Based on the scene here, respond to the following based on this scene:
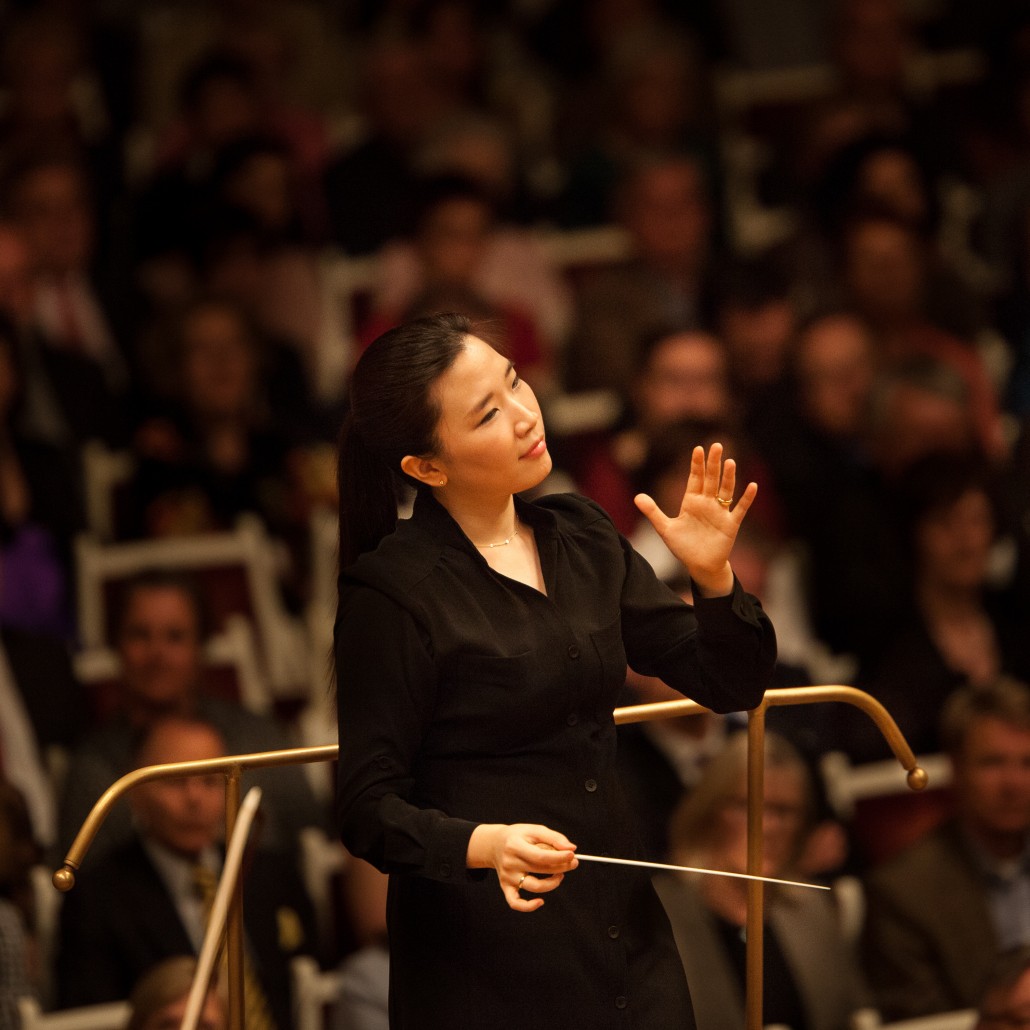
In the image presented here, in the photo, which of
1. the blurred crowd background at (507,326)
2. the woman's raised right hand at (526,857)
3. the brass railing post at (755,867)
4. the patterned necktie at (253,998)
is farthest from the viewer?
the blurred crowd background at (507,326)

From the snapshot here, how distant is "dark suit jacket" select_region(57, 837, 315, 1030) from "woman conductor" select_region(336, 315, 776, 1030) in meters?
1.19

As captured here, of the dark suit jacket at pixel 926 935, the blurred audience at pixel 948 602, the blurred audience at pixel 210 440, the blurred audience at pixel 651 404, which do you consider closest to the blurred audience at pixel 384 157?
the blurred audience at pixel 210 440

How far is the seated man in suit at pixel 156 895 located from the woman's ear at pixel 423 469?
123 centimetres

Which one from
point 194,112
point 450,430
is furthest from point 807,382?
point 450,430

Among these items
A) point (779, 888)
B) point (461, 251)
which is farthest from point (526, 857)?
point (461, 251)

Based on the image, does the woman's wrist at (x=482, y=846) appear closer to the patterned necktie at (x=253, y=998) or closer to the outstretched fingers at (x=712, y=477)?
the outstretched fingers at (x=712, y=477)

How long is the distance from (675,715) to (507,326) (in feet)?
4.94

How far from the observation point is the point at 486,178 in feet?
14.2

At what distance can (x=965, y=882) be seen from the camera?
291 cm

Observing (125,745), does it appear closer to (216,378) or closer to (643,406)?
(216,378)

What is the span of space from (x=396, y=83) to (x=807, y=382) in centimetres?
132

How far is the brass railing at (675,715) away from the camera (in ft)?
5.38

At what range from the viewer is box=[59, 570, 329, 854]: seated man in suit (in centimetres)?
275

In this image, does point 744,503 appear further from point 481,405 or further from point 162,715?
point 162,715
